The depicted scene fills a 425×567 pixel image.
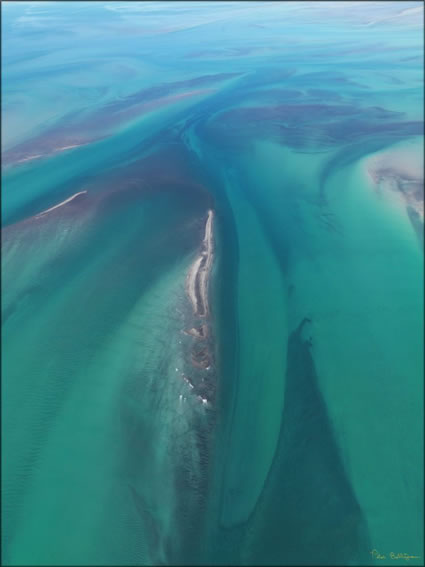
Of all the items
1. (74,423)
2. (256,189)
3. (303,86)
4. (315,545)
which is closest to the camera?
(315,545)

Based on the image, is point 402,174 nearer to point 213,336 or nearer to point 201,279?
point 201,279

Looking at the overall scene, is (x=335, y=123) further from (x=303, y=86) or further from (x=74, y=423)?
(x=74, y=423)

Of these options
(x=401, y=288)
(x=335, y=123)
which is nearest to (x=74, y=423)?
(x=401, y=288)

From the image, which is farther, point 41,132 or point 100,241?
point 41,132
